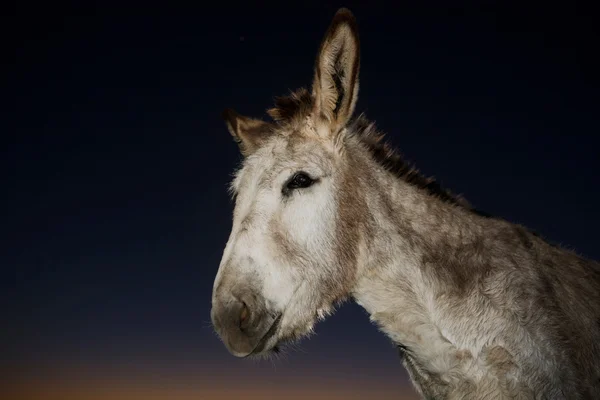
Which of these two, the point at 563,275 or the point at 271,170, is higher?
the point at 271,170

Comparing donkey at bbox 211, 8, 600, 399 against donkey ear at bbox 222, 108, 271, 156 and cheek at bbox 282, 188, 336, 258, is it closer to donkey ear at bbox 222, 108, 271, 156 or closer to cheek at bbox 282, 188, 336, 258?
cheek at bbox 282, 188, 336, 258

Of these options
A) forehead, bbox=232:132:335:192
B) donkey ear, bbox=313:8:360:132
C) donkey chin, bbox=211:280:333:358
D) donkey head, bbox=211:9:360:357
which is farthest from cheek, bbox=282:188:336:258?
donkey ear, bbox=313:8:360:132

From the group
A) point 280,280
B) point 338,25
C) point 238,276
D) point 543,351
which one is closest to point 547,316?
point 543,351

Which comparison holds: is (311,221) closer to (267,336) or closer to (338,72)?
(267,336)

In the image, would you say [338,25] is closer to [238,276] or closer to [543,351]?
[238,276]

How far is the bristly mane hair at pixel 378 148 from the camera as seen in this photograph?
4082mm

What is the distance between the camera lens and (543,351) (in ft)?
10.3

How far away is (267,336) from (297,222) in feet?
2.87

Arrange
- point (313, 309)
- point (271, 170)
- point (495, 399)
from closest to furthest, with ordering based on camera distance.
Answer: point (495, 399), point (313, 309), point (271, 170)

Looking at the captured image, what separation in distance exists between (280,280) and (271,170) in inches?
36.3

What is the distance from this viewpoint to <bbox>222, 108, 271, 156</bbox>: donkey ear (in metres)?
4.21

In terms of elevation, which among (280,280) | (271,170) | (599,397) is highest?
(271,170)

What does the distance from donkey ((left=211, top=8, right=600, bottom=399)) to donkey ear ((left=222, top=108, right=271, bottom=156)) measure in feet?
0.52

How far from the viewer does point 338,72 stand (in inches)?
151
